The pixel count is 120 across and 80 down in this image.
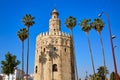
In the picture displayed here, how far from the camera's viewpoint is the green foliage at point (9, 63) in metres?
43.8

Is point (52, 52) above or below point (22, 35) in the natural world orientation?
below

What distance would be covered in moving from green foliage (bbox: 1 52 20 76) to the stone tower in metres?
9.10

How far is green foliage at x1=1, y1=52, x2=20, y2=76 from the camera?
43.8 metres

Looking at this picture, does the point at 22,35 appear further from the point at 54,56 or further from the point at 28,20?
the point at 54,56

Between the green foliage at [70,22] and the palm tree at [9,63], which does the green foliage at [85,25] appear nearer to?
the green foliage at [70,22]

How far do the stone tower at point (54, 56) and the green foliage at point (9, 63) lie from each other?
910cm

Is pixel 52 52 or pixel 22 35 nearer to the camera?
pixel 22 35

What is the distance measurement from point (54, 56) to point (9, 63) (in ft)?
40.2

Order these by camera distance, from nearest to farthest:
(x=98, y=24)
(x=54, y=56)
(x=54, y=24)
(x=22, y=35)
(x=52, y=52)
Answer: (x=98, y=24)
(x=22, y=35)
(x=54, y=56)
(x=52, y=52)
(x=54, y=24)

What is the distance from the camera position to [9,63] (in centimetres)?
4394

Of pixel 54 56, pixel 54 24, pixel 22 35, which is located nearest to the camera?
pixel 22 35

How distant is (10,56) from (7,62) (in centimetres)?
143

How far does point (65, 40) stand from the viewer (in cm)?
5406

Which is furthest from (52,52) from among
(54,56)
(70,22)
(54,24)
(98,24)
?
(98,24)
